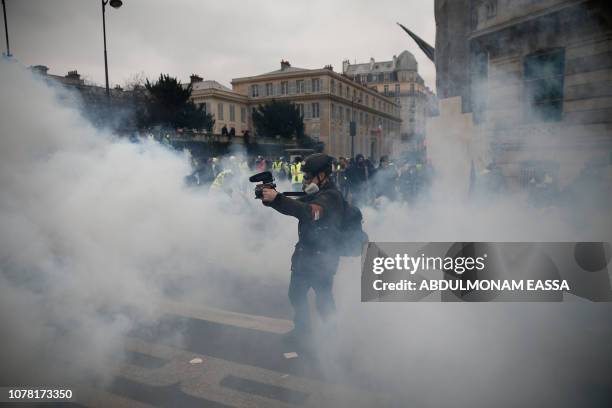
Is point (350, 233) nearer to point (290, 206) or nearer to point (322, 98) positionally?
point (290, 206)

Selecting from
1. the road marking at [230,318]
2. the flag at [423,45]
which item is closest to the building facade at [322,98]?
the flag at [423,45]

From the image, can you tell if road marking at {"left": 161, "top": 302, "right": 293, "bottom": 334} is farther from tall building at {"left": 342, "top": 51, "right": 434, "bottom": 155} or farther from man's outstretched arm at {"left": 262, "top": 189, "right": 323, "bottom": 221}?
tall building at {"left": 342, "top": 51, "right": 434, "bottom": 155}

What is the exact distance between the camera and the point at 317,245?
3242 millimetres

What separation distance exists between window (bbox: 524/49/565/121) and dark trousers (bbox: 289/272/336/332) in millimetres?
7139

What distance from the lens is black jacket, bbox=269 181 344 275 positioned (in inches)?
126

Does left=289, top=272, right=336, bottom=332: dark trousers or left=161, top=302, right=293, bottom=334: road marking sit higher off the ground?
left=289, top=272, right=336, bottom=332: dark trousers

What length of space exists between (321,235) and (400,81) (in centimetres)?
7517

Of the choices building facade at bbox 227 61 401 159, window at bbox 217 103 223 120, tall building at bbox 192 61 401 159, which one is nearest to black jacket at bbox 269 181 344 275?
building facade at bbox 227 61 401 159

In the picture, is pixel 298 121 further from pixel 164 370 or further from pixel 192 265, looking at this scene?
pixel 164 370

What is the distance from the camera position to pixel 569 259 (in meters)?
4.92

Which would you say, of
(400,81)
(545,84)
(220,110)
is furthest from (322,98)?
(545,84)

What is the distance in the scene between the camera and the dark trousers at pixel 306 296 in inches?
131

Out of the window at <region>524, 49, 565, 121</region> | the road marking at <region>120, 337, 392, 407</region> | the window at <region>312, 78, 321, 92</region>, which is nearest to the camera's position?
the road marking at <region>120, 337, 392, 407</region>

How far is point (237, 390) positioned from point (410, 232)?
17.0ft
